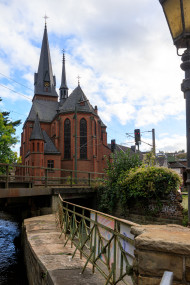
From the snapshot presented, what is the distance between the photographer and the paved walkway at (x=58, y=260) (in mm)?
3981

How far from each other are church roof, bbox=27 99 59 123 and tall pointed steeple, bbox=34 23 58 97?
3.00m

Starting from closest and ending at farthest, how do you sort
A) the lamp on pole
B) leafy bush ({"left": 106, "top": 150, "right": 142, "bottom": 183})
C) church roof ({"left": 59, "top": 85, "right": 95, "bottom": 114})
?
the lamp on pole
leafy bush ({"left": 106, "top": 150, "right": 142, "bottom": 183})
church roof ({"left": 59, "top": 85, "right": 95, "bottom": 114})

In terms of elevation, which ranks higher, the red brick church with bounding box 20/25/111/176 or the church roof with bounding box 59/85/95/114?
the church roof with bounding box 59/85/95/114

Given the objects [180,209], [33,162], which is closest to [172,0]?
[180,209]

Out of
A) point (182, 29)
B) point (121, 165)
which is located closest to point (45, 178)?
point (121, 165)

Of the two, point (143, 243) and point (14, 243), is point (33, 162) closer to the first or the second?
point (14, 243)

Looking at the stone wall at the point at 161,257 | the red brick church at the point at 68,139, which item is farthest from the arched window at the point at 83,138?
the stone wall at the point at 161,257

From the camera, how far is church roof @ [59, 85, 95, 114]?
1595 inches

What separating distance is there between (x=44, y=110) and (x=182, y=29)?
46715 millimetres

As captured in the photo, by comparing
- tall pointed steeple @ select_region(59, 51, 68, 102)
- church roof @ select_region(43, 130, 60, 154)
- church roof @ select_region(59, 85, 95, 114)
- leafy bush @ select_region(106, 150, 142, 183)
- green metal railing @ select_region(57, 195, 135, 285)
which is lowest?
green metal railing @ select_region(57, 195, 135, 285)

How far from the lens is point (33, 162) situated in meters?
36.8

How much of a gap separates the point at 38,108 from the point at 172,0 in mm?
46455

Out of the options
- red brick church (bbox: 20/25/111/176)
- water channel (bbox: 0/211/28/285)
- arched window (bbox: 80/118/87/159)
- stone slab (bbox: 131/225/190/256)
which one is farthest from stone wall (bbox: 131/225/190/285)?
arched window (bbox: 80/118/87/159)

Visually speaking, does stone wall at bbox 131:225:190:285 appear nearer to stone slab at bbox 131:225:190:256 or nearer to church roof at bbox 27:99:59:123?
stone slab at bbox 131:225:190:256
